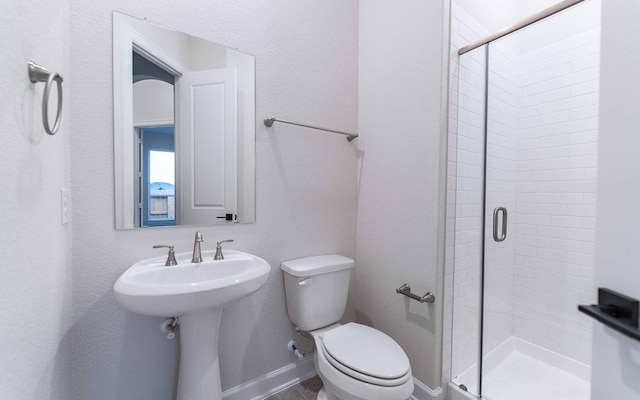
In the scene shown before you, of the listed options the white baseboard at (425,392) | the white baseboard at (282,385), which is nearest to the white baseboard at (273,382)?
the white baseboard at (282,385)

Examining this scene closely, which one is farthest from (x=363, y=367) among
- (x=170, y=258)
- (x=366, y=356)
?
(x=170, y=258)

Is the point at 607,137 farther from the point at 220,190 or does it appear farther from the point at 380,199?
the point at 220,190

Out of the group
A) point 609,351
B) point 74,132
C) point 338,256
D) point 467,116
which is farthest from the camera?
point 338,256

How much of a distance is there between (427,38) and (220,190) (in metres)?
1.37

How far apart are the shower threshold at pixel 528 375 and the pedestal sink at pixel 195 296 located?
4.11ft

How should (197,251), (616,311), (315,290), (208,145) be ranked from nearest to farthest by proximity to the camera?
Result: 1. (616,311)
2. (197,251)
3. (208,145)
4. (315,290)

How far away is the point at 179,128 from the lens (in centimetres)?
128

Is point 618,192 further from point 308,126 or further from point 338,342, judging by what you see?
point 308,126

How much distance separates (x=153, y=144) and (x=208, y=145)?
24 cm

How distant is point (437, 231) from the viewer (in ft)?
4.49

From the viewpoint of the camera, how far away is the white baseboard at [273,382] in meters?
1.39

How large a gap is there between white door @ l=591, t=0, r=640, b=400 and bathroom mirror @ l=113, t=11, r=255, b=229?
132 cm

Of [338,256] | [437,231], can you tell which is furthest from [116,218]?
[437,231]

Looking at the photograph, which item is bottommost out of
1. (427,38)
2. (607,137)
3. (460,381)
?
(460,381)
